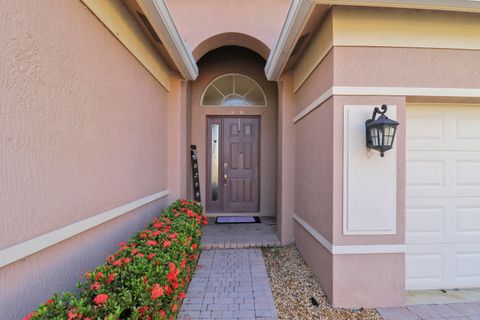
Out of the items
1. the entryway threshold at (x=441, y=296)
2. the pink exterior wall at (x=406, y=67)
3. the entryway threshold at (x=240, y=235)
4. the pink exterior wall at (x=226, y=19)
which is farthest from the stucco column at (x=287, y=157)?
the entryway threshold at (x=441, y=296)

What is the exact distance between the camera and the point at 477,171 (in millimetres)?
3008

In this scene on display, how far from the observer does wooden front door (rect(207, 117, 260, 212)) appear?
20.4 ft

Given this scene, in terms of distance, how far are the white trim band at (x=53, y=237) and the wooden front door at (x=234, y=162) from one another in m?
3.52

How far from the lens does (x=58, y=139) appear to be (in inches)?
69.5

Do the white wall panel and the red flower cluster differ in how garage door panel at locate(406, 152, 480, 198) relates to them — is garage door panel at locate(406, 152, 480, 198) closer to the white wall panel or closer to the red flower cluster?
the white wall panel

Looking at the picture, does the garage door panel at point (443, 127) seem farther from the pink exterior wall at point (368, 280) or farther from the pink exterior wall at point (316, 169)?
the pink exterior wall at point (368, 280)

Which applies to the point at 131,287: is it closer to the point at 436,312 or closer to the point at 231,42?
the point at 436,312

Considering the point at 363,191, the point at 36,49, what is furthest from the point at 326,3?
the point at 36,49

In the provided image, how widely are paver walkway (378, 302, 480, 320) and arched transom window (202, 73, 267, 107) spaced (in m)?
4.75

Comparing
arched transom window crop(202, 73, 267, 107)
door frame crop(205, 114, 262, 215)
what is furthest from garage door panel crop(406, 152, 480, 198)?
arched transom window crop(202, 73, 267, 107)

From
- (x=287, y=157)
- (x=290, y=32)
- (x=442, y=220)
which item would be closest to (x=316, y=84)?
(x=290, y=32)

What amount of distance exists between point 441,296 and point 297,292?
1.63m

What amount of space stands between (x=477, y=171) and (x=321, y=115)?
1.98 m

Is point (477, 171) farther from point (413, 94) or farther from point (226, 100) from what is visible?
point (226, 100)
